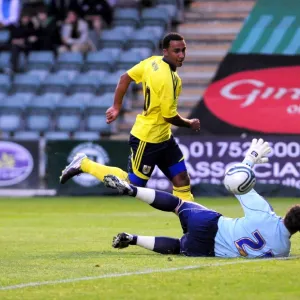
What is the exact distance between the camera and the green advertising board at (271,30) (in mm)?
25719

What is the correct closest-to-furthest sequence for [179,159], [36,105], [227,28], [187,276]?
[187,276], [179,159], [36,105], [227,28]

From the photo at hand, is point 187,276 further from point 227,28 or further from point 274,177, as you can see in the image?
point 227,28

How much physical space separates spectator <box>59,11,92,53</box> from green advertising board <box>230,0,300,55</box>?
3.97 metres

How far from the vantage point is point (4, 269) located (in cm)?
877

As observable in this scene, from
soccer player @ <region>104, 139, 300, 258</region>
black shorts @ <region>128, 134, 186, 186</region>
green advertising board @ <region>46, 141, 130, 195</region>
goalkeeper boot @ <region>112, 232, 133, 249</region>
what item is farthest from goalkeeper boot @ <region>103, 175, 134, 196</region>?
green advertising board @ <region>46, 141, 130, 195</region>

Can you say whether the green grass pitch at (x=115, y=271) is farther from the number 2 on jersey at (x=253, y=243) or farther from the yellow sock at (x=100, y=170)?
the yellow sock at (x=100, y=170)

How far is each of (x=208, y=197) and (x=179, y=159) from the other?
10011 mm

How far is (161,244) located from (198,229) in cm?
61

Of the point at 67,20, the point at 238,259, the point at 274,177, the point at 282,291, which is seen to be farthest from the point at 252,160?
the point at 67,20

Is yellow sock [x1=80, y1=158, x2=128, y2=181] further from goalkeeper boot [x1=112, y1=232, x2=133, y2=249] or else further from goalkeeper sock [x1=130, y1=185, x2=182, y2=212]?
goalkeeper boot [x1=112, y1=232, x2=133, y2=249]

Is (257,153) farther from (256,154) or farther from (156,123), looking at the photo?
(156,123)

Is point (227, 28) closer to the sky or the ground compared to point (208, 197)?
closer to the sky

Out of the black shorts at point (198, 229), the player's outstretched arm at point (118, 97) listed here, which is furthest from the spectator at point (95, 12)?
the black shorts at point (198, 229)

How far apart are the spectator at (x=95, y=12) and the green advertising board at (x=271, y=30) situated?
3667 millimetres
